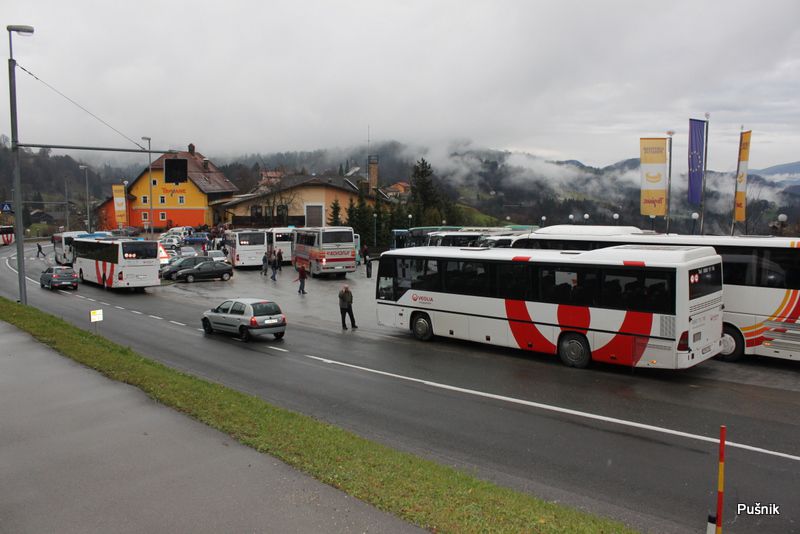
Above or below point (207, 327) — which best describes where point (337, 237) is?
above

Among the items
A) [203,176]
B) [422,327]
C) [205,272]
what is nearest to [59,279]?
[205,272]

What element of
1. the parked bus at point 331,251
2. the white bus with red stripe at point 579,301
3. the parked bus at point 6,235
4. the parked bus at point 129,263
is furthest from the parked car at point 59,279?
the parked bus at point 6,235

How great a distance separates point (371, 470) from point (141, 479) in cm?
268

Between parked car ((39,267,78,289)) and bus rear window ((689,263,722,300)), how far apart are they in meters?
36.3

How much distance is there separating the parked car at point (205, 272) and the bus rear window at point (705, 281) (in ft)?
109

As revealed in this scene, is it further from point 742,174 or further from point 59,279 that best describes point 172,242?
point 742,174

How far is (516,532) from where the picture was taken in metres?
5.95

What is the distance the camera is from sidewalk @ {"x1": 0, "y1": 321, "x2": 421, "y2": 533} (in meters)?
6.25

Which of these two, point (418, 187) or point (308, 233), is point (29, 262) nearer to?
point (308, 233)

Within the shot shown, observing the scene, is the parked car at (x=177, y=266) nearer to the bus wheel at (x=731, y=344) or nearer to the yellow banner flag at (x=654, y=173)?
the yellow banner flag at (x=654, y=173)

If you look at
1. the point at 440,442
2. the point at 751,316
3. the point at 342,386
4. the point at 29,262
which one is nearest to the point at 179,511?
the point at 440,442

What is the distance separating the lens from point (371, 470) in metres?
7.58

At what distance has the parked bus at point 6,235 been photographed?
318ft

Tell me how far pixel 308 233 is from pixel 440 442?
117 ft
